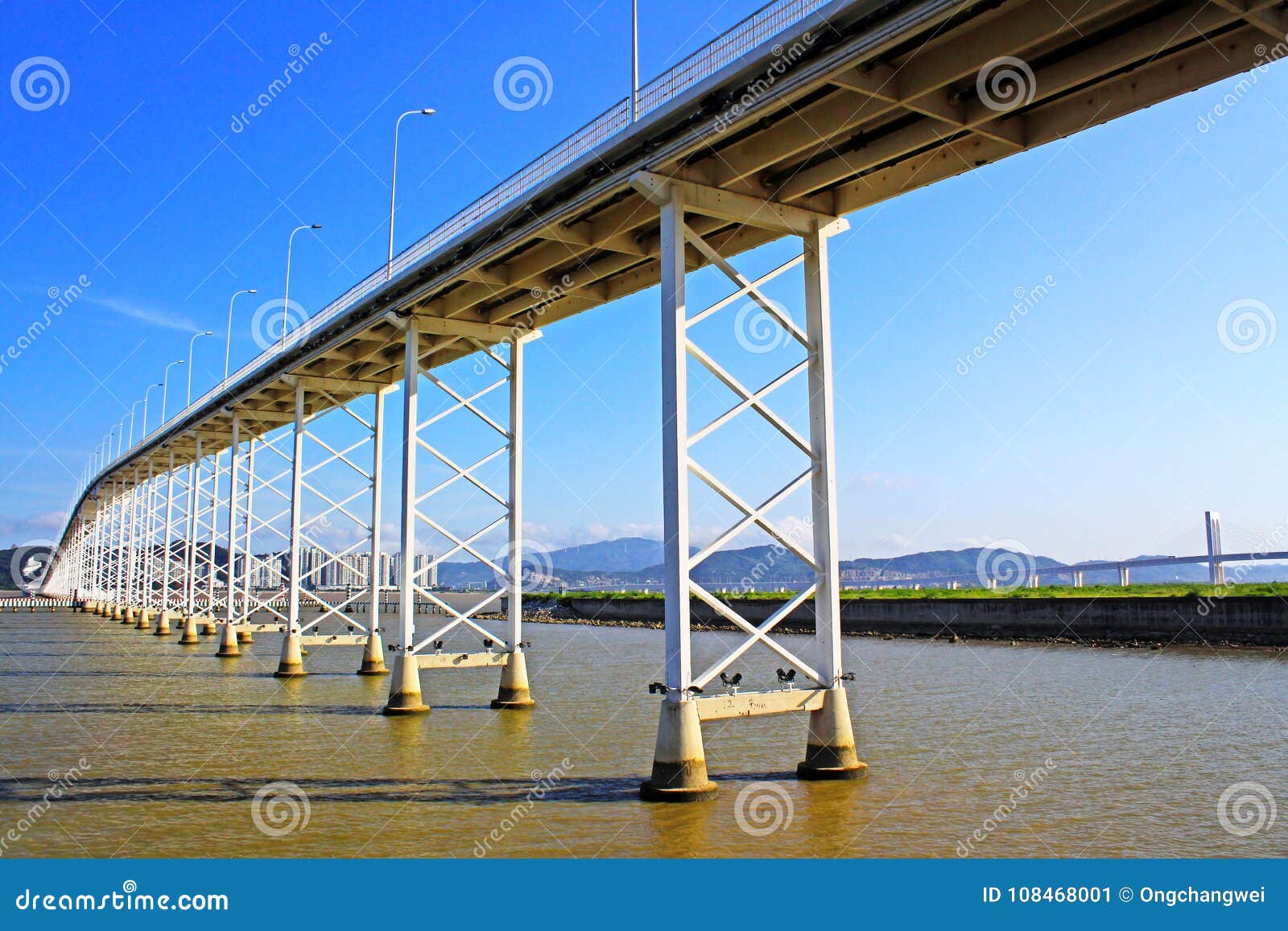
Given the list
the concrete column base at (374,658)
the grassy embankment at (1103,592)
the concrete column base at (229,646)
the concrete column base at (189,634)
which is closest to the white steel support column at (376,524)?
the concrete column base at (374,658)

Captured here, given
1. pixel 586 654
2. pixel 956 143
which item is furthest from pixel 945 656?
pixel 956 143

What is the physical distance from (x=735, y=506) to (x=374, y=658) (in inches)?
813

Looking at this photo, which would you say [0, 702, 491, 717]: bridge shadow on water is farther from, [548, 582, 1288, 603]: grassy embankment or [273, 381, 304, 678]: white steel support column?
[548, 582, 1288, 603]: grassy embankment

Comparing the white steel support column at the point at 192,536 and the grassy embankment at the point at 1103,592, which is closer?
the grassy embankment at the point at 1103,592

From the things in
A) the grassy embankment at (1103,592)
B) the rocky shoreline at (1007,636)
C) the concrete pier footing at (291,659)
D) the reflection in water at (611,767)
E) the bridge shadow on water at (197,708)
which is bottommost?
the reflection in water at (611,767)

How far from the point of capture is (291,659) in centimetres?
3416

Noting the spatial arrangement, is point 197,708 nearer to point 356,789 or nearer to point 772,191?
point 356,789

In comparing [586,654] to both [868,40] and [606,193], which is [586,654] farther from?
[868,40]

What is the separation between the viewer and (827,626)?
1570 centimetres

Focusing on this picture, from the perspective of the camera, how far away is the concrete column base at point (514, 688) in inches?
970

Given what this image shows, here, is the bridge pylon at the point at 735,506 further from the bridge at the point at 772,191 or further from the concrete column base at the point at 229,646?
the concrete column base at the point at 229,646

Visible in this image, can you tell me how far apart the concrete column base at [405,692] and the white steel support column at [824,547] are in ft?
35.6

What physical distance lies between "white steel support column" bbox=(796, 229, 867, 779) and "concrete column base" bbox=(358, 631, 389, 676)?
1963 cm

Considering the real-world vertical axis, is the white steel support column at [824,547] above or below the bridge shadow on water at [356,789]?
above
